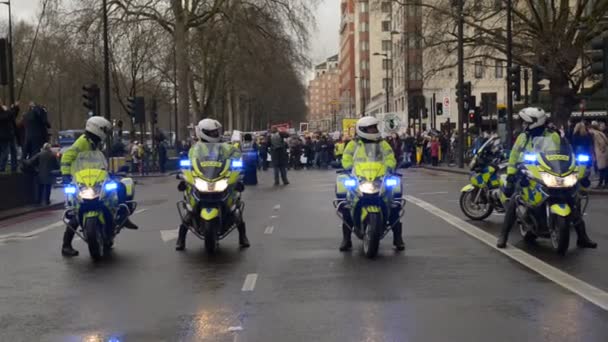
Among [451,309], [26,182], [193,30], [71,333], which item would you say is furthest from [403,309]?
[193,30]

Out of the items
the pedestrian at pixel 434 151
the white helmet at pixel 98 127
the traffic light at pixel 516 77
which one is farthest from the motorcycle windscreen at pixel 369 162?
the pedestrian at pixel 434 151

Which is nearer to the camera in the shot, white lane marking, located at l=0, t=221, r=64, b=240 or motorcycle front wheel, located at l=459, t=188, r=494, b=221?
white lane marking, located at l=0, t=221, r=64, b=240

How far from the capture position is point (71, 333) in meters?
6.72

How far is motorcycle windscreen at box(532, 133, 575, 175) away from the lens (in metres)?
10.4

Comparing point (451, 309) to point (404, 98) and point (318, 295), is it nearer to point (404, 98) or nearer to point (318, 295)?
point (318, 295)

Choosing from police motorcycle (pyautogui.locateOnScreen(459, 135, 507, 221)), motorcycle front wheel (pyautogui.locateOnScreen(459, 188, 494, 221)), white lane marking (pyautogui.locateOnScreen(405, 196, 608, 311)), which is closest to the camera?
white lane marking (pyautogui.locateOnScreen(405, 196, 608, 311))

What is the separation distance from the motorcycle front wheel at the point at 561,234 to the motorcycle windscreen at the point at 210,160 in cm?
403

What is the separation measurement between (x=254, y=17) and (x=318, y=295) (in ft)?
120

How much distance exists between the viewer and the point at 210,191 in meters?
10.7

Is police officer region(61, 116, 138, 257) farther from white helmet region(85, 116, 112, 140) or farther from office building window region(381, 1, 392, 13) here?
office building window region(381, 1, 392, 13)

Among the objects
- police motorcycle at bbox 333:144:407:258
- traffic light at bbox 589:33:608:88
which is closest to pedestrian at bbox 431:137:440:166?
traffic light at bbox 589:33:608:88

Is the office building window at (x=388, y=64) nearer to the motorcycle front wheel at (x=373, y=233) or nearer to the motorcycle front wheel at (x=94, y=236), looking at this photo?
the motorcycle front wheel at (x=373, y=233)

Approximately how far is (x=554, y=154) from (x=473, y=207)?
447cm

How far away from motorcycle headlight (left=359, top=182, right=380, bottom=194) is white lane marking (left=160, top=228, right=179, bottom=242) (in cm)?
366
